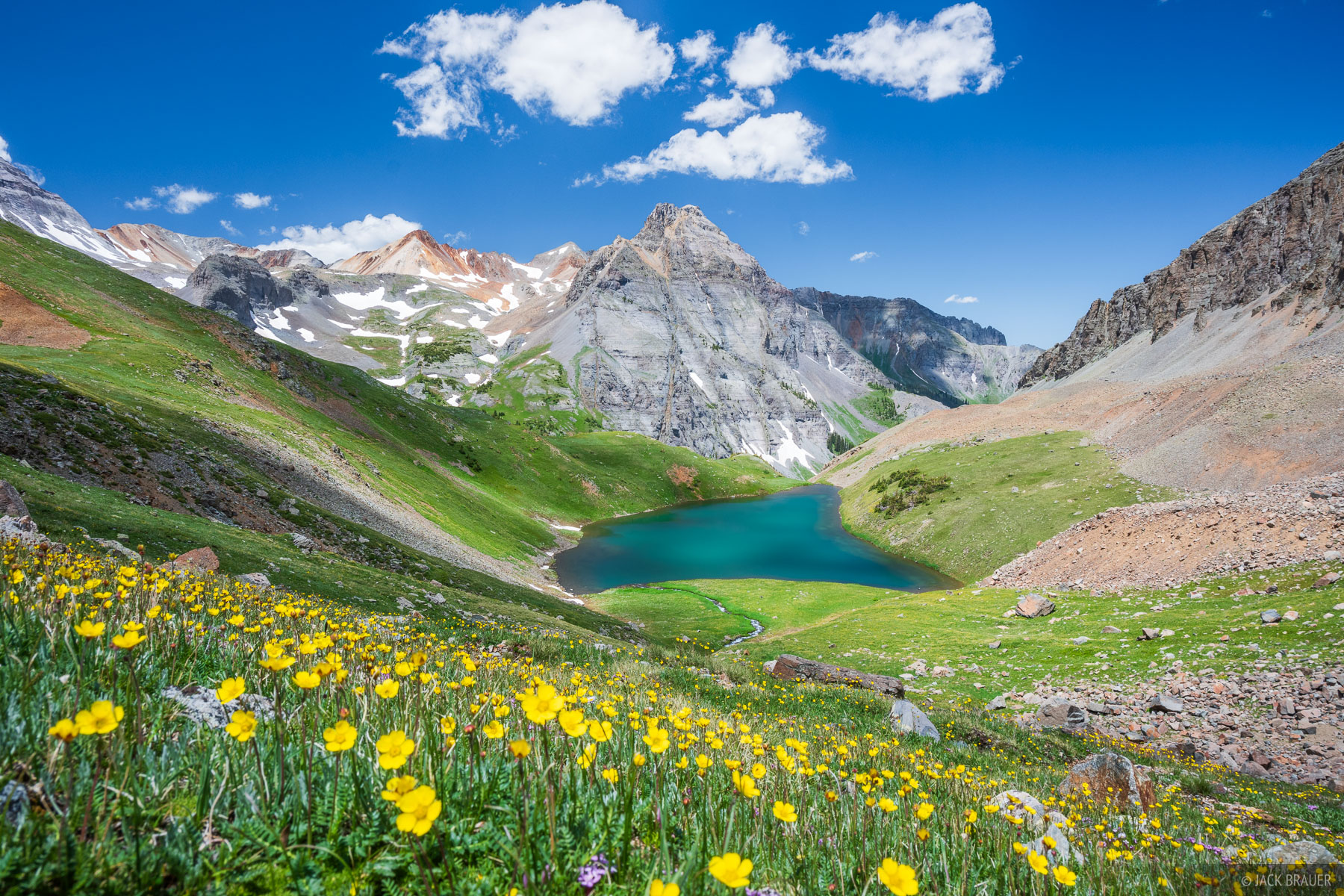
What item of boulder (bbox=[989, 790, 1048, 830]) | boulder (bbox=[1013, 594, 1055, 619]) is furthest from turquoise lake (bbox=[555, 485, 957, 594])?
boulder (bbox=[989, 790, 1048, 830])

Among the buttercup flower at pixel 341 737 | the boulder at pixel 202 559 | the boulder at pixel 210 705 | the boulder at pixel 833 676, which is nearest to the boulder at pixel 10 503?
the boulder at pixel 202 559

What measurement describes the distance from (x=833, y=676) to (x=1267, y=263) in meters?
166

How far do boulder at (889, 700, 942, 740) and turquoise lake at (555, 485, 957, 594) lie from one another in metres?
45.3

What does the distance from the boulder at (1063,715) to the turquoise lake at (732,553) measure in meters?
38.5

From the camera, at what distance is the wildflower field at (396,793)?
2.08m

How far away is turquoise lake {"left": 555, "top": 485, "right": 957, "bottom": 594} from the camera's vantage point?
6091 centimetres

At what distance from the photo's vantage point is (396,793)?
1.99 m

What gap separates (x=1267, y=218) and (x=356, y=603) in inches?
7551

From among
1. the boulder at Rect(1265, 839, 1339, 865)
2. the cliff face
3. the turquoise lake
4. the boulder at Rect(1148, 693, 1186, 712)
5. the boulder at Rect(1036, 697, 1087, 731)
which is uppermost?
the cliff face

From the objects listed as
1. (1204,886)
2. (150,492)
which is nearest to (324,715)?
(1204,886)

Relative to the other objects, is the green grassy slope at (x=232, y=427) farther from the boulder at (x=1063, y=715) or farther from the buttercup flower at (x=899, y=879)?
the boulder at (x=1063, y=715)

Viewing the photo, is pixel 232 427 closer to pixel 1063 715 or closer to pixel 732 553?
pixel 1063 715

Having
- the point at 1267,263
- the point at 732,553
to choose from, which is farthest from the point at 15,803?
the point at 1267,263

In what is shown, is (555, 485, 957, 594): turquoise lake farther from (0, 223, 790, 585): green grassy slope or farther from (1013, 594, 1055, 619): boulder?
(1013, 594, 1055, 619): boulder
